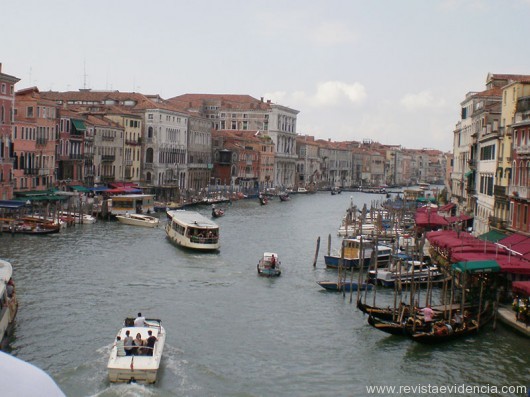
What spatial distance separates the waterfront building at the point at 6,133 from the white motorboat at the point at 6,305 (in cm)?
1578

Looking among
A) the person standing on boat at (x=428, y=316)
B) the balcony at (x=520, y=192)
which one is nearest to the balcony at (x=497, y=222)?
the balcony at (x=520, y=192)

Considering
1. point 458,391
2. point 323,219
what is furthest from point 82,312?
point 323,219

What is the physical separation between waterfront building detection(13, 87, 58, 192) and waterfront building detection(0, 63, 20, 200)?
176cm

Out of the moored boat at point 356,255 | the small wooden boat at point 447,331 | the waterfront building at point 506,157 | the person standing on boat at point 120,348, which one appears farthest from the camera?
the moored boat at point 356,255

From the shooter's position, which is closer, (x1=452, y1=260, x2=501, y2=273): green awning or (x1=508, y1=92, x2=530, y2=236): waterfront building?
(x1=452, y1=260, x2=501, y2=273): green awning

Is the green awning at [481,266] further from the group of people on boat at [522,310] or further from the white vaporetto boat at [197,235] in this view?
the white vaporetto boat at [197,235]

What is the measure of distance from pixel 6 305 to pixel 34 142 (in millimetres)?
22228

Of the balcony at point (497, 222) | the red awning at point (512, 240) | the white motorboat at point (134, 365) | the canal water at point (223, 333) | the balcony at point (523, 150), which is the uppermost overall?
the balcony at point (523, 150)

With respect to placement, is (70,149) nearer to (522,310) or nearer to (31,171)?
(31,171)

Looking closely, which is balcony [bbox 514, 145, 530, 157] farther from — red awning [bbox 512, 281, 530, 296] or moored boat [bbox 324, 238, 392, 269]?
red awning [bbox 512, 281, 530, 296]

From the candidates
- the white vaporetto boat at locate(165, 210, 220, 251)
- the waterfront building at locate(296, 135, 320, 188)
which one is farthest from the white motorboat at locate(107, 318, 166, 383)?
the waterfront building at locate(296, 135, 320, 188)

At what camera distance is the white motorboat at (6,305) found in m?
10.8

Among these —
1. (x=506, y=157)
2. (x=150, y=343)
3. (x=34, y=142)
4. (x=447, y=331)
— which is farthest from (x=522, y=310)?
(x=34, y=142)

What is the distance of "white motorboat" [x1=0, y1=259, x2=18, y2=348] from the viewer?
10.8 metres
